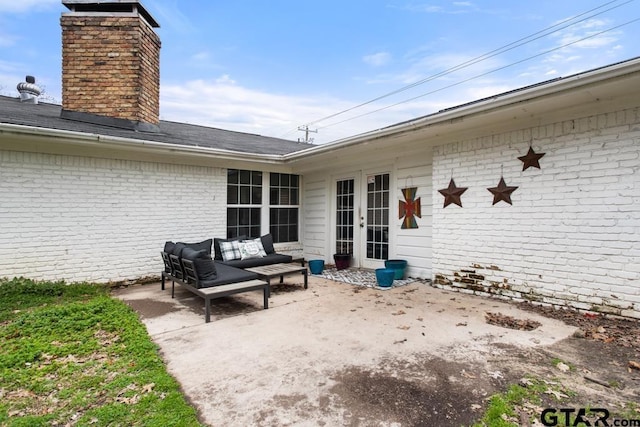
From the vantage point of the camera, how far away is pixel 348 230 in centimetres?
799

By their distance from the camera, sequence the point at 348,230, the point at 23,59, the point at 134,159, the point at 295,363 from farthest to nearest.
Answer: the point at 23,59 < the point at 348,230 < the point at 134,159 < the point at 295,363

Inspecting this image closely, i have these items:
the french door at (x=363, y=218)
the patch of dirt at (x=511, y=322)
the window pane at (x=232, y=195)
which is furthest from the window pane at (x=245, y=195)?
the patch of dirt at (x=511, y=322)

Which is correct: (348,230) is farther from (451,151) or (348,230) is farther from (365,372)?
(365,372)

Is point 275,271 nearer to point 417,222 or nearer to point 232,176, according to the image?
point 417,222

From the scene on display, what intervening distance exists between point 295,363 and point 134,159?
212 inches

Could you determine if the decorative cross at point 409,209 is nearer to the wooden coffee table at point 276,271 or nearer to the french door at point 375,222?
the french door at point 375,222

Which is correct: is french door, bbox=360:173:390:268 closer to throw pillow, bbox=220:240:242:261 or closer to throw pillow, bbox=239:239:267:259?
throw pillow, bbox=239:239:267:259

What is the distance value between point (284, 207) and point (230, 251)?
2630 mm

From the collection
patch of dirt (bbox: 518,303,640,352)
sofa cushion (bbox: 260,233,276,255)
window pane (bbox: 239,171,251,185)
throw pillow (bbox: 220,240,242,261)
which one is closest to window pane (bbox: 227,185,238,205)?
window pane (bbox: 239,171,251,185)

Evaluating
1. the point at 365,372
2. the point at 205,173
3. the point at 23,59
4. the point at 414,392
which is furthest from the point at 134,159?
the point at 23,59

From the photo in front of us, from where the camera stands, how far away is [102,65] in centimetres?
702

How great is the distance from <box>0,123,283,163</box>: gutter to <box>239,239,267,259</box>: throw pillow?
190 centimetres

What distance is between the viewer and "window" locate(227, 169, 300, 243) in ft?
25.6

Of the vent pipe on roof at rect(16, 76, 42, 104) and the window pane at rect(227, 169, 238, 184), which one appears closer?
the window pane at rect(227, 169, 238, 184)
